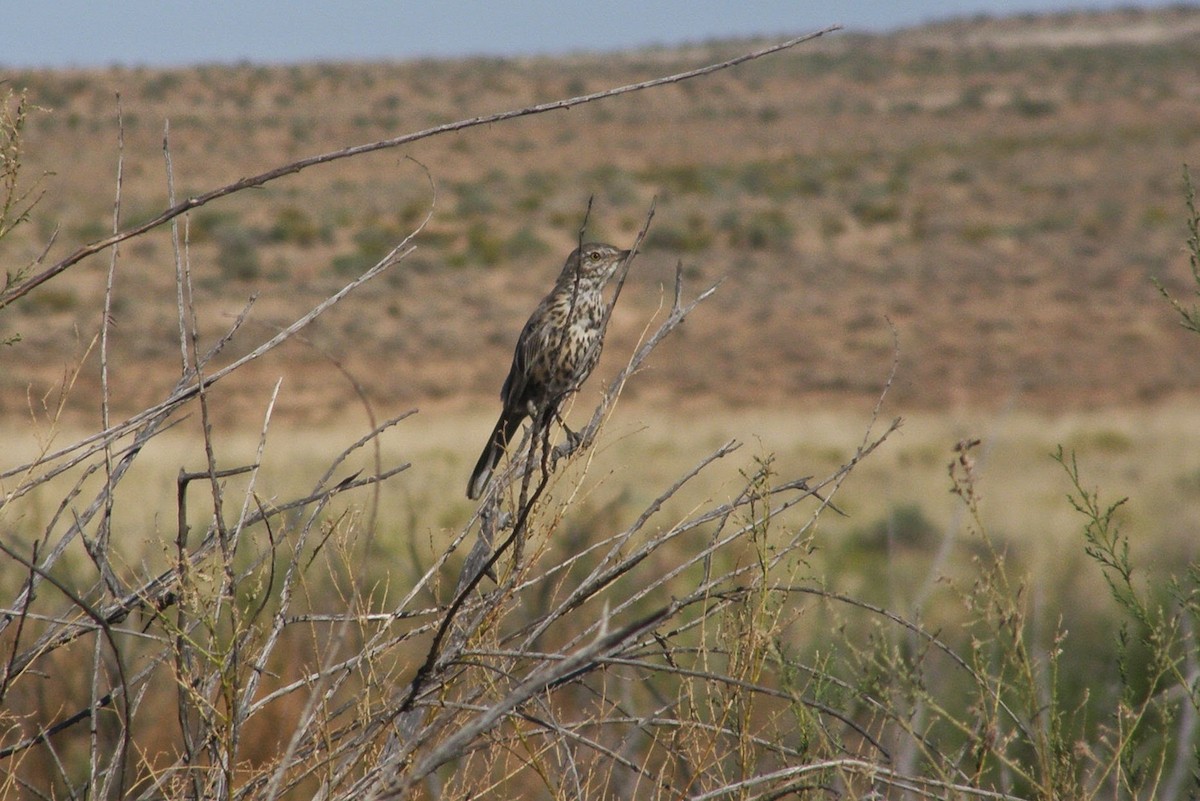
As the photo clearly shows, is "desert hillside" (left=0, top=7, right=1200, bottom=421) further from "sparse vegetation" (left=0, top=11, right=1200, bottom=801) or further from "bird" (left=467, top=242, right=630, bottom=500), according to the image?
"bird" (left=467, top=242, right=630, bottom=500)

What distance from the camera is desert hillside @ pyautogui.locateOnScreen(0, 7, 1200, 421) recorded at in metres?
27.1

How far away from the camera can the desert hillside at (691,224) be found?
2708 cm

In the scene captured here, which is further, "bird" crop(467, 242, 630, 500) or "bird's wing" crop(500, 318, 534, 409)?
"bird's wing" crop(500, 318, 534, 409)

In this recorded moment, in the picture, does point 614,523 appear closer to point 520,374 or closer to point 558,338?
point 520,374

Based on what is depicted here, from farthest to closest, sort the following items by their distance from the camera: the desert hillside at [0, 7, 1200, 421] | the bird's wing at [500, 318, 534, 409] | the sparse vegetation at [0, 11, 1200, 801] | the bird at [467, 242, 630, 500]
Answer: the desert hillside at [0, 7, 1200, 421], the bird's wing at [500, 318, 534, 409], the bird at [467, 242, 630, 500], the sparse vegetation at [0, 11, 1200, 801]

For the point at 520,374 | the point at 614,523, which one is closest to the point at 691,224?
the point at 614,523

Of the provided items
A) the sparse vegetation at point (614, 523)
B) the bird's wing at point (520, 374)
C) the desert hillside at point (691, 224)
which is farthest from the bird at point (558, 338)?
the desert hillside at point (691, 224)

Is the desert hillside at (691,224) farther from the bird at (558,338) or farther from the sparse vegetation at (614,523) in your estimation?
the bird at (558,338)

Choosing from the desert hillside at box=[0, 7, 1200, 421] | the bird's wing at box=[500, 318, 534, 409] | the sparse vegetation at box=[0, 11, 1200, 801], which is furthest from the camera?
the desert hillside at box=[0, 7, 1200, 421]

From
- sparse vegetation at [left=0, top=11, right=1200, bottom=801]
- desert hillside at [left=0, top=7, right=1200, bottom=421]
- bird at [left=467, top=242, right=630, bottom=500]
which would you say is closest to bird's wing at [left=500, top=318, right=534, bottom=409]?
bird at [left=467, top=242, right=630, bottom=500]

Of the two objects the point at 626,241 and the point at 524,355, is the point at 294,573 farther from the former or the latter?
the point at 626,241

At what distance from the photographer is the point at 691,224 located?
4219cm

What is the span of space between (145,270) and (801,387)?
62.2 feet

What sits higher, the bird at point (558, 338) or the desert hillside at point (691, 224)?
the bird at point (558, 338)
